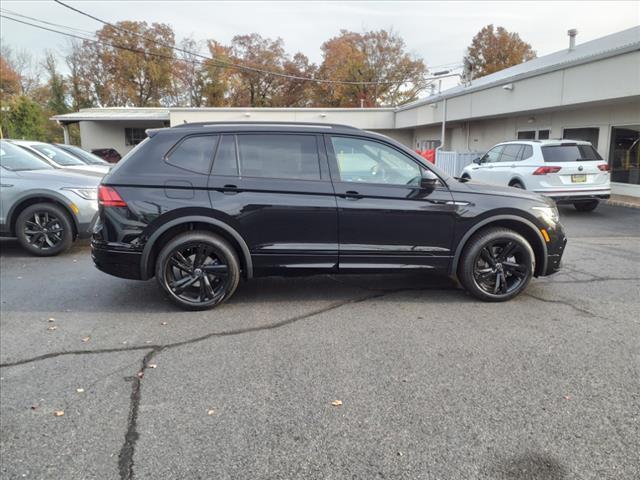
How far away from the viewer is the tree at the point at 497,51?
49.2 m

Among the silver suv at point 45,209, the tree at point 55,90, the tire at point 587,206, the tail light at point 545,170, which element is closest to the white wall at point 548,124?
the tire at point 587,206

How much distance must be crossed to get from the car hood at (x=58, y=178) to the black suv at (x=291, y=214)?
3063 millimetres

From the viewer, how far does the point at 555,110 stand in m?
16.3

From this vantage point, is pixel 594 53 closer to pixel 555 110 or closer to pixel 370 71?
pixel 555 110

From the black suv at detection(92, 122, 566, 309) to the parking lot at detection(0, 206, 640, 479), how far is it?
1.36 ft

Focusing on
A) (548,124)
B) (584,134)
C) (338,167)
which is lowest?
(338,167)

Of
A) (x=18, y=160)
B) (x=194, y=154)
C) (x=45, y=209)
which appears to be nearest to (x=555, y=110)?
(x=194, y=154)

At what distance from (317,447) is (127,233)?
2.99m

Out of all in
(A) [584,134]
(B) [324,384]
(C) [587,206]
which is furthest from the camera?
(A) [584,134]

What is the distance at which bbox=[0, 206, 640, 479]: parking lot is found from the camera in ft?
8.21

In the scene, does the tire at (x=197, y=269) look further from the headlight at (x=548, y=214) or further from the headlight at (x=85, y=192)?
the headlight at (x=85, y=192)

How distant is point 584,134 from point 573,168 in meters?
6.05

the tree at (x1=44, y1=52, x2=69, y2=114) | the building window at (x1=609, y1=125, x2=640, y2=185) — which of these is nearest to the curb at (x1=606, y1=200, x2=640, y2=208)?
the building window at (x1=609, y1=125, x2=640, y2=185)

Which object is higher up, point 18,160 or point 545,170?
point 18,160
